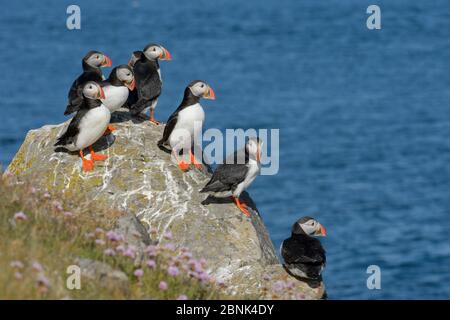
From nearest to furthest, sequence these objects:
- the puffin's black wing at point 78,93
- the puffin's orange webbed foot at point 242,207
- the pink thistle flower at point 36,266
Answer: the pink thistle flower at point 36,266
the puffin's orange webbed foot at point 242,207
the puffin's black wing at point 78,93

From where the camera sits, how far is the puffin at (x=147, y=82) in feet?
46.6

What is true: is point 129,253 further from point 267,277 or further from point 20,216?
point 267,277

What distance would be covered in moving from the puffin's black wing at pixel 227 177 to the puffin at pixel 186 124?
748 mm

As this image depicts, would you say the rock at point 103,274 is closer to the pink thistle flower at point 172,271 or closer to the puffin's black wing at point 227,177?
the pink thistle flower at point 172,271

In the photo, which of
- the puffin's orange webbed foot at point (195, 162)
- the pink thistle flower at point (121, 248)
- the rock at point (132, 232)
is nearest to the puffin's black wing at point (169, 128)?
the puffin's orange webbed foot at point (195, 162)

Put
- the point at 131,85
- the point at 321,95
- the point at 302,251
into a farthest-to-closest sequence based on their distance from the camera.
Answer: the point at 321,95
the point at 131,85
the point at 302,251

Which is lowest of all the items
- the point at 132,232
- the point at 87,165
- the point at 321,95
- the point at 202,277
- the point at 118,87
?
the point at 202,277

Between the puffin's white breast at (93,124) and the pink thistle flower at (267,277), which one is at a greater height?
the puffin's white breast at (93,124)

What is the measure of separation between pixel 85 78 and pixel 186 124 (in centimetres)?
186

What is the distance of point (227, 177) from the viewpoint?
12523 mm

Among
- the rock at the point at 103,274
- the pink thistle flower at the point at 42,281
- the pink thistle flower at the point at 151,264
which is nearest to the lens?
the pink thistle flower at the point at 42,281

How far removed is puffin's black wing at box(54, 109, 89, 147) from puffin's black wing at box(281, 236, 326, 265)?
10.3 feet

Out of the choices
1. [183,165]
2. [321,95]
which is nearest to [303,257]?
[183,165]

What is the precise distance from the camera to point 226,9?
121 metres
